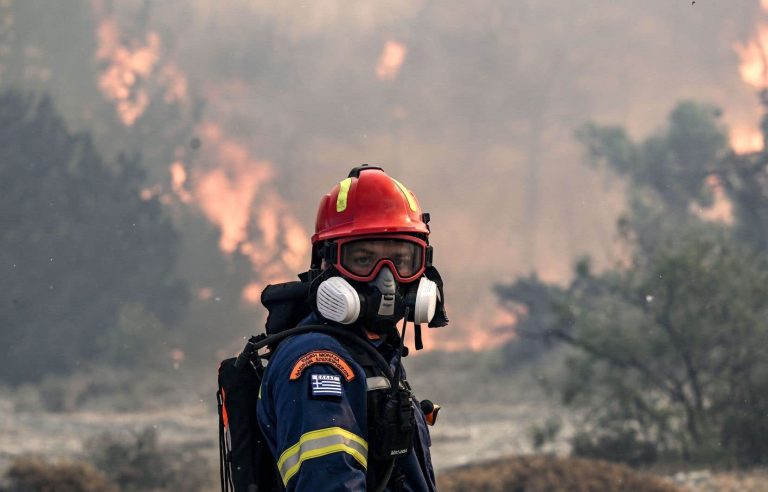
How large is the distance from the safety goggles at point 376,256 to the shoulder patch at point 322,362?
324 mm

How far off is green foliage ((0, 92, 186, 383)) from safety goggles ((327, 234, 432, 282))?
131ft

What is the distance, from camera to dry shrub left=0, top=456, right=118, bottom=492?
44.1 ft

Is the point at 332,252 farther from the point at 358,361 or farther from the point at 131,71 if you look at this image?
the point at 131,71

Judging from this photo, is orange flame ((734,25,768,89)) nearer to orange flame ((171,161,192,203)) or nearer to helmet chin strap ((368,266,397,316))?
orange flame ((171,161,192,203))

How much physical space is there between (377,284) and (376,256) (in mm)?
110

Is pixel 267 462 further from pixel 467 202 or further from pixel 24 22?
pixel 24 22

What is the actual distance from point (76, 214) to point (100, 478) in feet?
98.2

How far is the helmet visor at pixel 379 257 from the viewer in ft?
9.44

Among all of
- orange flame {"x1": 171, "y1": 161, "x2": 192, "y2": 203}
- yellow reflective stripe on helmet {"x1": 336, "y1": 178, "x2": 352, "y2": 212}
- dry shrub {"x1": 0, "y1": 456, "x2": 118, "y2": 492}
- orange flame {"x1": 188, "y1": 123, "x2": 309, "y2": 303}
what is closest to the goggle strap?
yellow reflective stripe on helmet {"x1": 336, "y1": 178, "x2": 352, "y2": 212}

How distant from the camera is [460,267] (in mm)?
42312

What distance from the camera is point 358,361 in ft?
8.82

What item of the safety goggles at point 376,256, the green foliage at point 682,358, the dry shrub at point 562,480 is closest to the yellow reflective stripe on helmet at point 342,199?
the safety goggles at point 376,256

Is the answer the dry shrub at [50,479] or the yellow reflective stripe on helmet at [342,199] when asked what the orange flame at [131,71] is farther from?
the yellow reflective stripe on helmet at [342,199]

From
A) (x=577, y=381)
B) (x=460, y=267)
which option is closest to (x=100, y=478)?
(x=577, y=381)
